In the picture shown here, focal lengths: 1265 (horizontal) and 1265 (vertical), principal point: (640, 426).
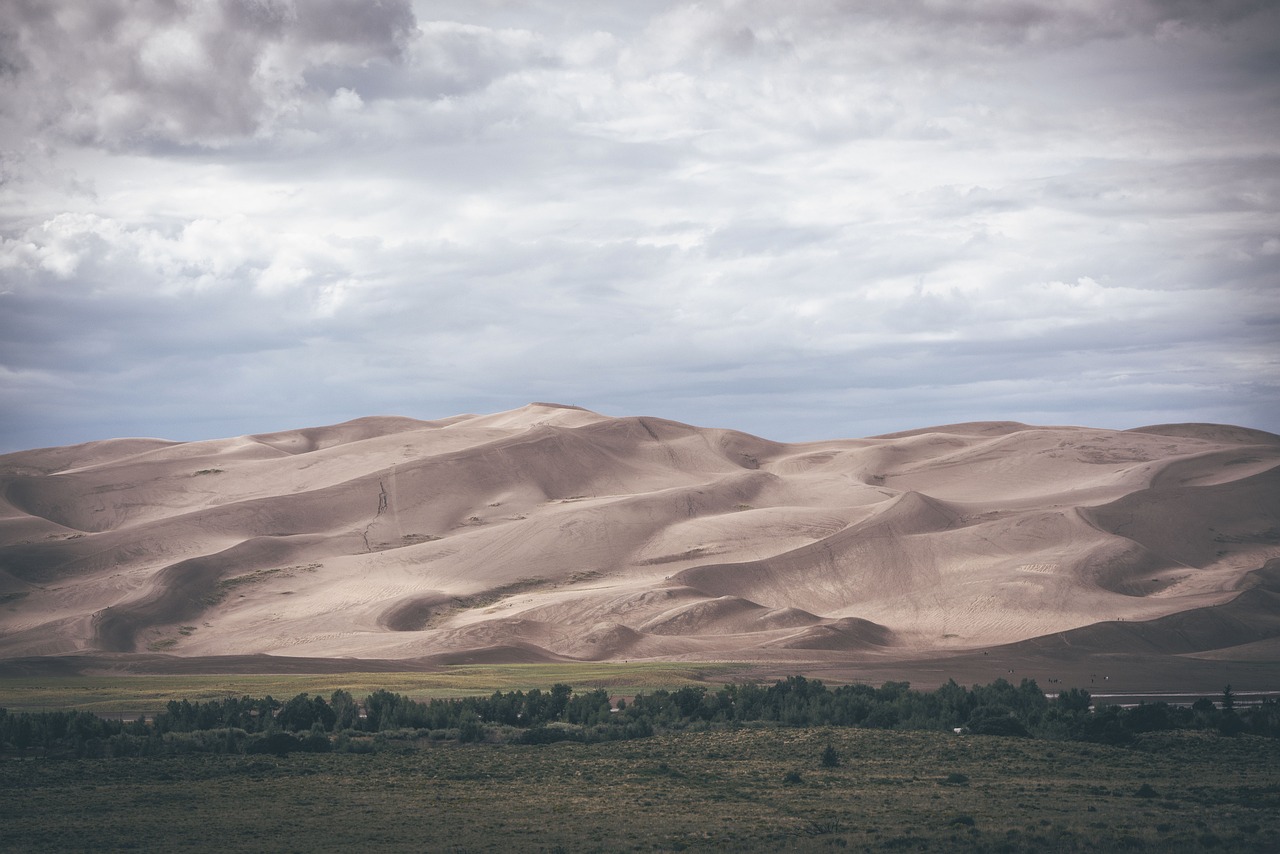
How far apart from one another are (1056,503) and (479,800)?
291ft

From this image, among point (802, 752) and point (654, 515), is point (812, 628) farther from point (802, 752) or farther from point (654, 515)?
point (802, 752)

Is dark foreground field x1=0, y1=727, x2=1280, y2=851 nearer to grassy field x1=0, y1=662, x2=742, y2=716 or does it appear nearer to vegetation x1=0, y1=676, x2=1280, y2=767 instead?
vegetation x1=0, y1=676, x2=1280, y2=767

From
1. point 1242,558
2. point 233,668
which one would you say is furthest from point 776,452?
point 233,668

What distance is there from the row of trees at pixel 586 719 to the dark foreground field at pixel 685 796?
3.94ft

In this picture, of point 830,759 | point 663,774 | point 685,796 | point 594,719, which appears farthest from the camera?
point 594,719

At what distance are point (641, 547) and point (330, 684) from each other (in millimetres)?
46317

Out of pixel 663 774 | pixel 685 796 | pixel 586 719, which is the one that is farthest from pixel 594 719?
pixel 685 796

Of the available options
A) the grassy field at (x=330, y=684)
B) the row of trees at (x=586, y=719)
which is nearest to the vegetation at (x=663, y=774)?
the row of trees at (x=586, y=719)

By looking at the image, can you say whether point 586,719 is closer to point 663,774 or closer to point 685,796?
point 663,774

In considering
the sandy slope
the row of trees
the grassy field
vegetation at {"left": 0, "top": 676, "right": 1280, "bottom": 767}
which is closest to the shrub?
vegetation at {"left": 0, "top": 676, "right": 1280, "bottom": 767}

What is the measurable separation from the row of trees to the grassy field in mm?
10628

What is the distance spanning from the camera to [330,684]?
64812mm

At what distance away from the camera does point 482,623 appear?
289 ft

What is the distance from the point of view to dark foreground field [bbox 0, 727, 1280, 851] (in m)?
28.5
